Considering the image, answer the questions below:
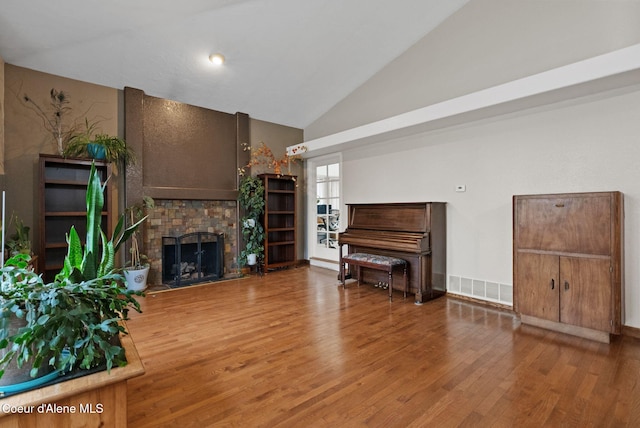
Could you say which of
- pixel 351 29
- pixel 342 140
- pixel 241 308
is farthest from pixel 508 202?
pixel 241 308

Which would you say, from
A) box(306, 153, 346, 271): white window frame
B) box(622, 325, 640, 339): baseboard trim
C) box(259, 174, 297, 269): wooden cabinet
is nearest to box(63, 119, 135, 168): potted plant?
box(259, 174, 297, 269): wooden cabinet

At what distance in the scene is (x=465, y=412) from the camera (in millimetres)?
1817

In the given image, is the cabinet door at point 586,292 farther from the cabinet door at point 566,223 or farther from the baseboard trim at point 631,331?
the baseboard trim at point 631,331

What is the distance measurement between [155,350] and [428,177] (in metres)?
3.81

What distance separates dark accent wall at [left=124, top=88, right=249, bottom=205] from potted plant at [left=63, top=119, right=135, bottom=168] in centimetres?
28

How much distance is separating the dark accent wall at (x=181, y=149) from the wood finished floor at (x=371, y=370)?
200cm

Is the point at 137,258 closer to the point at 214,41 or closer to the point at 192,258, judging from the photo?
the point at 192,258

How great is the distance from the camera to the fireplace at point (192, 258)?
4914mm

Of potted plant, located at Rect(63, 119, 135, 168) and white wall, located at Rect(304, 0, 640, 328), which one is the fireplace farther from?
white wall, located at Rect(304, 0, 640, 328)

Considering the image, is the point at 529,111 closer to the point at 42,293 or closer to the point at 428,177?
the point at 428,177

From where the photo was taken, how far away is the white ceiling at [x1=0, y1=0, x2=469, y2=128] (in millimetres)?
3326

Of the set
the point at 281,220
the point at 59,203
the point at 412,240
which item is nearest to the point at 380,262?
the point at 412,240

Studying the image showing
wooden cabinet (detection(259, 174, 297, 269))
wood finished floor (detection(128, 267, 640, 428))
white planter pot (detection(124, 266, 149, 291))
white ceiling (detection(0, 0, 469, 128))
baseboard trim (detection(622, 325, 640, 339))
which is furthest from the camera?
wooden cabinet (detection(259, 174, 297, 269))

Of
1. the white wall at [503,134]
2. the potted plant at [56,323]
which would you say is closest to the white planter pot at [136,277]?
the potted plant at [56,323]
